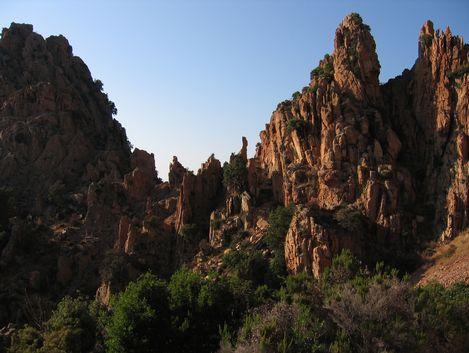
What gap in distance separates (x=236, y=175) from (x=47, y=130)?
27558 millimetres

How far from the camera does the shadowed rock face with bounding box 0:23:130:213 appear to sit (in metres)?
66.9

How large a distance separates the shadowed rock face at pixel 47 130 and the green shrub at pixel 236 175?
16.0 m

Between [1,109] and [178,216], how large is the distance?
106ft

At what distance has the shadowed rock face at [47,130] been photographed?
220 feet

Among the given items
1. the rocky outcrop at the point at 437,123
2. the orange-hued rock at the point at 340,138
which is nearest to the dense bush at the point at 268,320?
the rocky outcrop at the point at 437,123

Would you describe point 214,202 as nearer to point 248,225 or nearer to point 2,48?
point 248,225

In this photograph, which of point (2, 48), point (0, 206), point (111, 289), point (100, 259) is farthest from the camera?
point (2, 48)

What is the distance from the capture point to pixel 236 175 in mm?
54438

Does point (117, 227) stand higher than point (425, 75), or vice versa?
point (425, 75)

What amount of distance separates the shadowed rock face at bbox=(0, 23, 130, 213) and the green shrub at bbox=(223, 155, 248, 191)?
1598cm

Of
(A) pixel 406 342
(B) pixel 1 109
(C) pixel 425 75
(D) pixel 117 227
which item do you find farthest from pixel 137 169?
(A) pixel 406 342

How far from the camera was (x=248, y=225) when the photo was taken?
171ft

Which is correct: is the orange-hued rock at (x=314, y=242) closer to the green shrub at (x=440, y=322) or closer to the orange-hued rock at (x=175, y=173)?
the green shrub at (x=440, y=322)

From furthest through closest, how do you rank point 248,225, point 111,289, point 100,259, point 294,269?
point 100,259
point 248,225
point 111,289
point 294,269
